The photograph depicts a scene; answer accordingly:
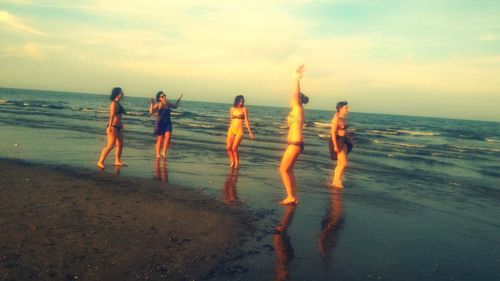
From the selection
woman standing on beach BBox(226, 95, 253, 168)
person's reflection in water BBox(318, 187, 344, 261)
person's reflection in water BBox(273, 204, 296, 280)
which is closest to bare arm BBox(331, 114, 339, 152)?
person's reflection in water BBox(318, 187, 344, 261)

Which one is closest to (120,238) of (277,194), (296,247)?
(296,247)

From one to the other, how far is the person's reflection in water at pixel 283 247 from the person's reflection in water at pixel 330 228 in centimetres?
43

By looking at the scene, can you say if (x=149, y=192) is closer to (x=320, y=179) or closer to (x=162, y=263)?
(x=162, y=263)

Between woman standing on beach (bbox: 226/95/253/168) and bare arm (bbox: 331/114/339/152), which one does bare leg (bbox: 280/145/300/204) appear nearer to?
bare arm (bbox: 331/114/339/152)

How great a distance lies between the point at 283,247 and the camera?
488cm

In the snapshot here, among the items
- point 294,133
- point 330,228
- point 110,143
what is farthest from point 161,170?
point 330,228

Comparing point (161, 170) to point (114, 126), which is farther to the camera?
point (161, 170)

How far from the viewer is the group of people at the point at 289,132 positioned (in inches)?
272

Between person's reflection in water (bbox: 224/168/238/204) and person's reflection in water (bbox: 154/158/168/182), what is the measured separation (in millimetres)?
1419

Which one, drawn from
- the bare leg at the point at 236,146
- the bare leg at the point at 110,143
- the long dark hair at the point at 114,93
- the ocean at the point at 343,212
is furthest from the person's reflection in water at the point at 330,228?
the long dark hair at the point at 114,93

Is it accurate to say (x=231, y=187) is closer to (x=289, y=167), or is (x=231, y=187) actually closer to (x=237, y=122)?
(x=289, y=167)

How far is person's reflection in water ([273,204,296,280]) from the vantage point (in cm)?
416

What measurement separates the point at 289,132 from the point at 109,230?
12.0 feet

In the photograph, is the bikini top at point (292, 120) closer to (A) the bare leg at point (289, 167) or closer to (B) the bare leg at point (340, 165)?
(A) the bare leg at point (289, 167)
